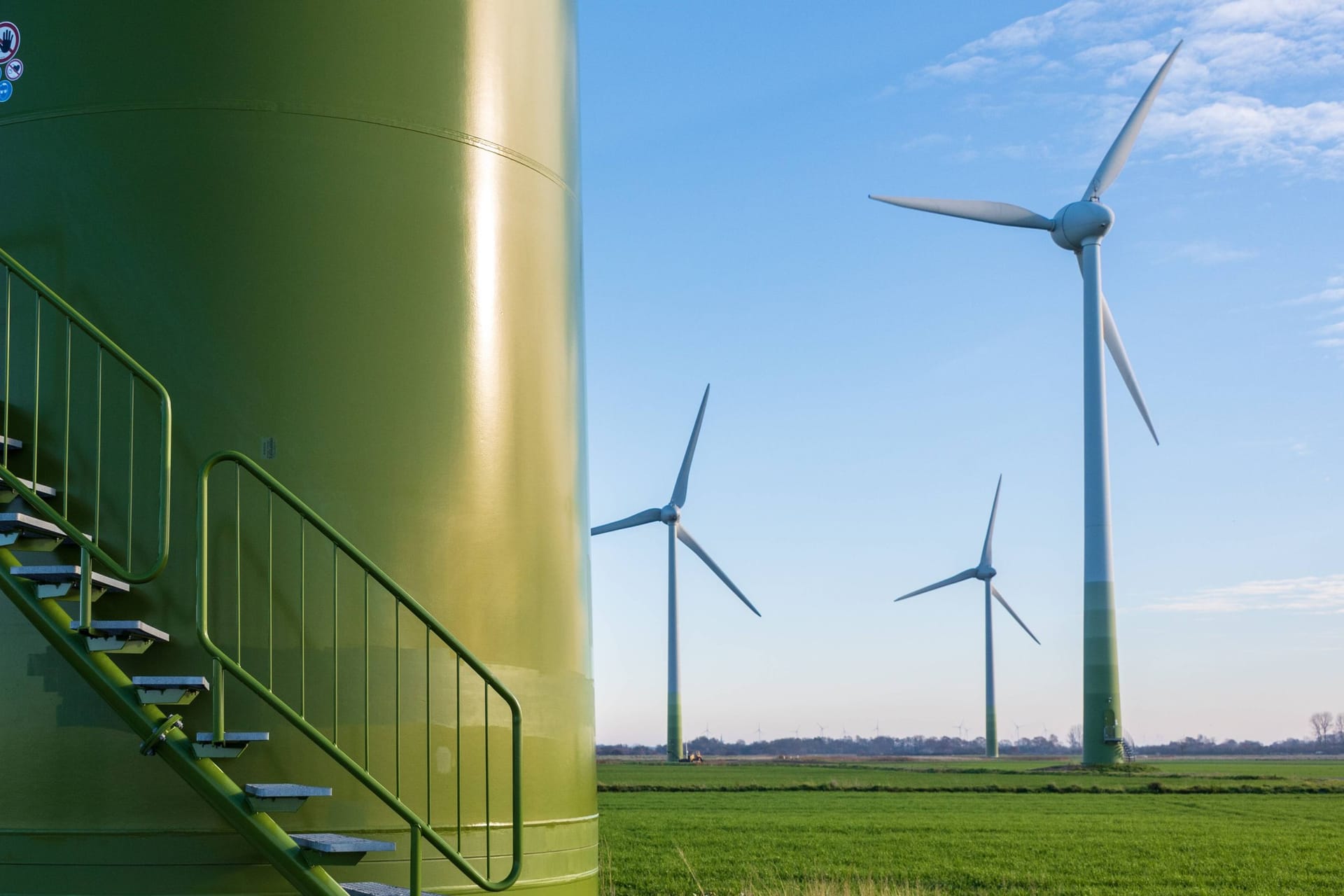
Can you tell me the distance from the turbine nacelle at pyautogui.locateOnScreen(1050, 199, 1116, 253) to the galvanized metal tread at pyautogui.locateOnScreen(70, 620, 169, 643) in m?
63.3

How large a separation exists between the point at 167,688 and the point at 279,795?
1.12 metres

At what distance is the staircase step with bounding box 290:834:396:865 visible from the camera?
27.4ft

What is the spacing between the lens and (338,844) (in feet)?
27.6

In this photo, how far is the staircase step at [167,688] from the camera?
864 cm

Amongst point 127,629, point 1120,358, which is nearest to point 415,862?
point 127,629

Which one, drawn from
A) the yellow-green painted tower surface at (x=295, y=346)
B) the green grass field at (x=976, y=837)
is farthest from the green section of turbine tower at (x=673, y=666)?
the yellow-green painted tower surface at (x=295, y=346)

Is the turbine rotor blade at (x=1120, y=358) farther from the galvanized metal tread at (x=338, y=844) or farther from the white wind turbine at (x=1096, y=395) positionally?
the galvanized metal tread at (x=338, y=844)

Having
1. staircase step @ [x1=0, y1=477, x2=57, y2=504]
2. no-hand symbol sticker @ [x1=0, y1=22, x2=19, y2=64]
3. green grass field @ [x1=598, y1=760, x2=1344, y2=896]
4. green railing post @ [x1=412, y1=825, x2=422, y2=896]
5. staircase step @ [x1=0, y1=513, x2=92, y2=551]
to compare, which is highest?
no-hand symbol sticker @ [x1=0, y1=22, x2=19, y2=64]

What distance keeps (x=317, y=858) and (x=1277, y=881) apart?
20.7 meters

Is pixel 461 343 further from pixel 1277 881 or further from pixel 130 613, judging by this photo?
pixel 1277 881

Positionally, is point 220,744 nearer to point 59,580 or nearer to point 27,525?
point 59,580

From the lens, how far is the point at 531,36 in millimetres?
12211

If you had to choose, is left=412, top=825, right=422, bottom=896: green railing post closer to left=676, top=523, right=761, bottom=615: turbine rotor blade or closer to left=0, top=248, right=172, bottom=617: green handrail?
left=0, top=248, right=172, bottom=617: green handrail

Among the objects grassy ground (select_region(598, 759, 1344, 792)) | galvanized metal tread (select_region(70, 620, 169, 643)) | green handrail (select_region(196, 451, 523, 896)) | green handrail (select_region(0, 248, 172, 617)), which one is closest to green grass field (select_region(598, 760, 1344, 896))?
grassy ground (select_region(598, 759, 1344, 792))
